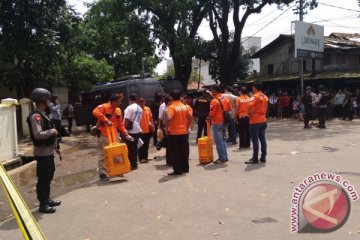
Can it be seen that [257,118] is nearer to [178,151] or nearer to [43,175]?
[178,151]

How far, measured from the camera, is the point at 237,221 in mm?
5543

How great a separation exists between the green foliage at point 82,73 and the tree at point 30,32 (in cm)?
1073

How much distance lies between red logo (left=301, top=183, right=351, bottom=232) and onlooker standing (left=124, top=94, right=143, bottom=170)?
5.35 metres

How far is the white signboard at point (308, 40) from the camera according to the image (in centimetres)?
2411

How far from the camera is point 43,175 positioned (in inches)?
255

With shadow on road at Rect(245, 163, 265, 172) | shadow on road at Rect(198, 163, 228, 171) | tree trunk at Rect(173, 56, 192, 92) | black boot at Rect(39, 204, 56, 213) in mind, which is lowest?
black boot at Rect(39, 204, 56, 213)

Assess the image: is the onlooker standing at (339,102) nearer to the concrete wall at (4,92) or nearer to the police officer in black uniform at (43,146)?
the concrete wall at (4,92)

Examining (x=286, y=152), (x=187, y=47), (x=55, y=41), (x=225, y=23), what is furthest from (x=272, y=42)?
(x=286, y=152)

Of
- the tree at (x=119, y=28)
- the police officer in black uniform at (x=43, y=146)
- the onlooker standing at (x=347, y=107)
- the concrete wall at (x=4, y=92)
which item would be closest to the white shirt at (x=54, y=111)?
the concrete wall at (x=4, y=92)

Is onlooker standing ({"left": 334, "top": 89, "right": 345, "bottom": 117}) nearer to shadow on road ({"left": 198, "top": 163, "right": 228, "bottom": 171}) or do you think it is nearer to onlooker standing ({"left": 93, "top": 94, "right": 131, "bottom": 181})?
shadow on road ({"left": 198, "top": 163, "right": 228, "bottom": 171})

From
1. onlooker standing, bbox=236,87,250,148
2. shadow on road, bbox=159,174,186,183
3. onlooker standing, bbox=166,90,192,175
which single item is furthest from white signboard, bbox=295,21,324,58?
shadow on road, bbox=159,174,186,183

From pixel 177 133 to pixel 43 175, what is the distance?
2.96 meters

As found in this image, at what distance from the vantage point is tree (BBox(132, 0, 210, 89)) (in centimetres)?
2552

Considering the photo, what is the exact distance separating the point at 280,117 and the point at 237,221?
67.6 ft
